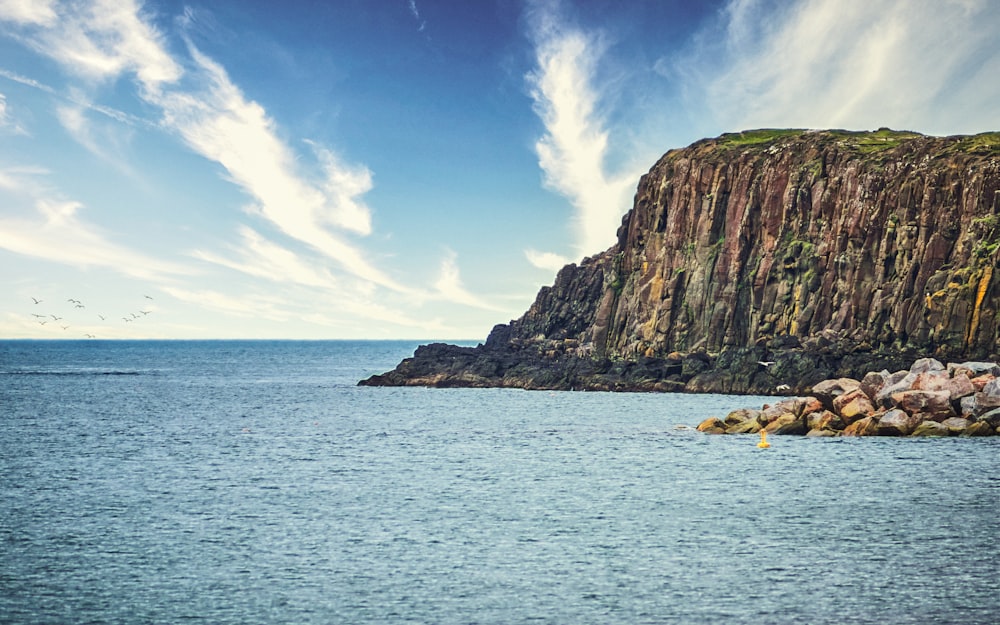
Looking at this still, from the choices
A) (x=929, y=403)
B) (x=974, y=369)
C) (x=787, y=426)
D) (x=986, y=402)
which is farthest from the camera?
(x=974, y=369)

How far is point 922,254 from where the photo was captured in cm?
9819

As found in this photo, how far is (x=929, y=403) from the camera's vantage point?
5644 cm

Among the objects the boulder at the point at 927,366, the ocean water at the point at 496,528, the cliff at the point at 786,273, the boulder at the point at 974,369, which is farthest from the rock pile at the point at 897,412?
the cliff at the point at 786,273

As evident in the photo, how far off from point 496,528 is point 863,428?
33.0 meters

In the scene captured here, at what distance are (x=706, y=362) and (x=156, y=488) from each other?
72150 mm

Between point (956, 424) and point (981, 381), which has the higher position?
point (981, 381)

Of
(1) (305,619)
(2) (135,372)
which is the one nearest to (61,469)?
(1) (305,619)

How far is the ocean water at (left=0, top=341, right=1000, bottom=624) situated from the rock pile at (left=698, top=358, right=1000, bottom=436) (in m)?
2.15

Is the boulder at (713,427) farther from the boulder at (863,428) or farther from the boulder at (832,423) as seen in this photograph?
the boulder at (863,428)

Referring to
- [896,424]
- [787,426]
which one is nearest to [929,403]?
[896,424]

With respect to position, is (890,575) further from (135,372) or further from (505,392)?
(135,372)

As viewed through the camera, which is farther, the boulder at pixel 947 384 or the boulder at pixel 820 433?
the boulder at pixel 947 384

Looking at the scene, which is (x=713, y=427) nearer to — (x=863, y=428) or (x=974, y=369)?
(x=863, y=428)

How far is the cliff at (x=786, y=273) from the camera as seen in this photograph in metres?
91.2
